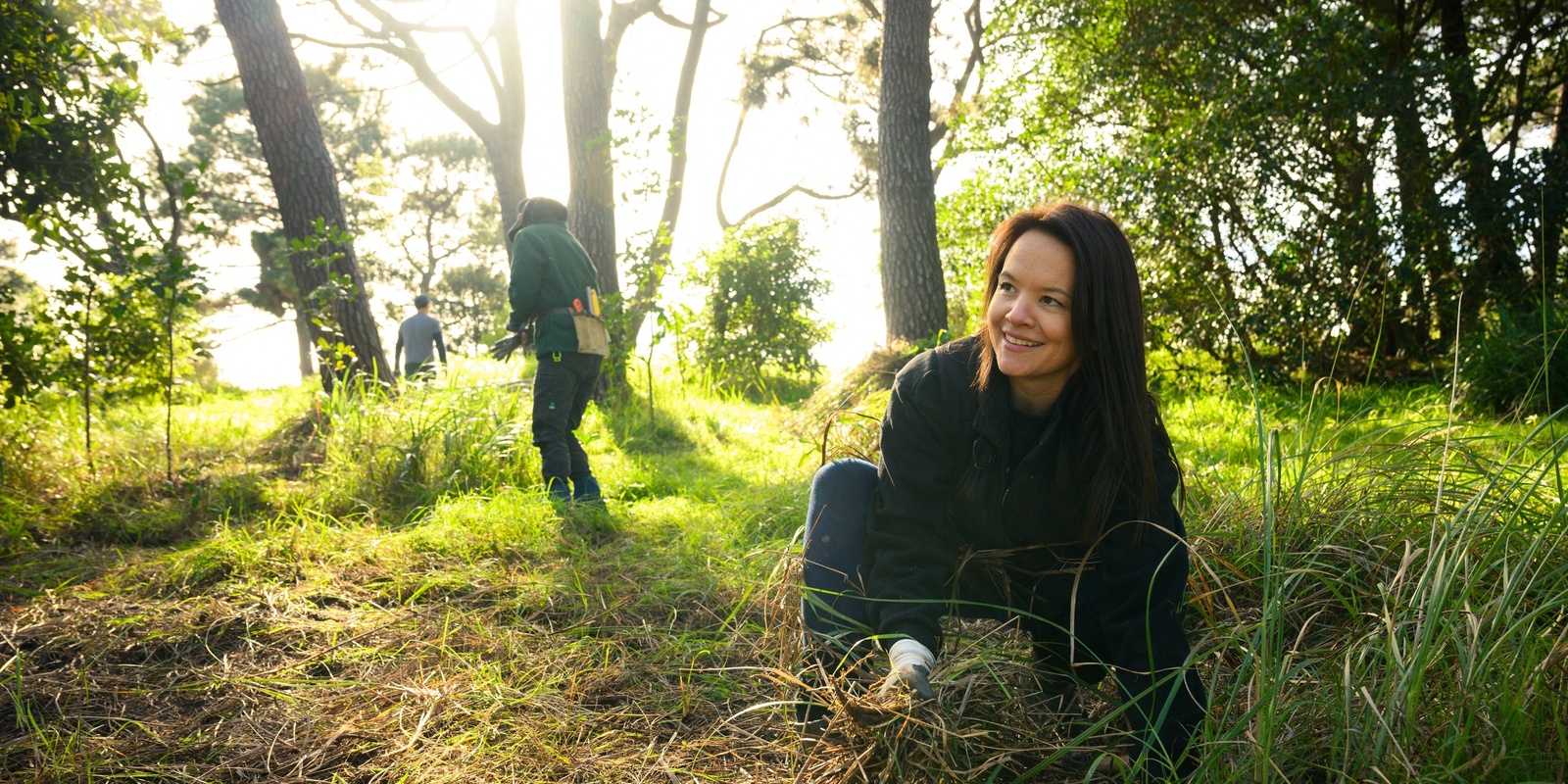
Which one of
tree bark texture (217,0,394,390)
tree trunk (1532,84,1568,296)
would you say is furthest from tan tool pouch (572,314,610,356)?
tree trunk (1532,84,1568,296)

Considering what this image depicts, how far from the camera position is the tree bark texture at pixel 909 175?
21.8 feet

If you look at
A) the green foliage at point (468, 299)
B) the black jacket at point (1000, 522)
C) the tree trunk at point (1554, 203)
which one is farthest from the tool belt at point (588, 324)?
the green foliage at point (468, 299)

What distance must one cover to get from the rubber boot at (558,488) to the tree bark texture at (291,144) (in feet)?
7.57

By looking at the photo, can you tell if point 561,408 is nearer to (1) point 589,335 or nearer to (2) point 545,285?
(1) point 589,335

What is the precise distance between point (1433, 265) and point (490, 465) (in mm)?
5961

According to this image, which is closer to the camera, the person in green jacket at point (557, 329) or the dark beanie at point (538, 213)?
the person in green jacket at point (557, 329)

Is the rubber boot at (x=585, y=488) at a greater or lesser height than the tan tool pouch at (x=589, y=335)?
lesser

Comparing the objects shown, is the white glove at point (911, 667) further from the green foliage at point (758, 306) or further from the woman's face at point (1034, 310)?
the green foliage at point (758, 306)

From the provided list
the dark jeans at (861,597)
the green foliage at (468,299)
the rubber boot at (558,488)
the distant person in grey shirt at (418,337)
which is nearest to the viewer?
the dark jeans at (861,597)

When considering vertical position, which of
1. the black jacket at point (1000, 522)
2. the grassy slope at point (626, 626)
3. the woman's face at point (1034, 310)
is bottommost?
the grassy slope at point (626, 626)

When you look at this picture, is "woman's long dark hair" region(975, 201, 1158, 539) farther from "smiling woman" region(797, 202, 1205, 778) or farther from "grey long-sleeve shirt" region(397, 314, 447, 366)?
"grey long-sleeve shirt" region(397, 314, 447, 366)

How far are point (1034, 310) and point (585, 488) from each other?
A: 319 centimetres

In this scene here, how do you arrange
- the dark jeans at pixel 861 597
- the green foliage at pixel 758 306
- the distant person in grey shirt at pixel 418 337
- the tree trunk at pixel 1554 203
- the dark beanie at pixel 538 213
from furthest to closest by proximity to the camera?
the green foliage at pixel 758 306 < the distant person in grey shirt at pixel 418 337 < the tree trunk at pixel 1554 203 < the dark beanie at pixel 538 213 < the dark jeans at pixel 861 597

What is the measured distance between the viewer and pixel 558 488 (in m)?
4.33
